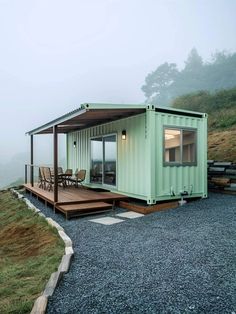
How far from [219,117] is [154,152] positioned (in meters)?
8.79

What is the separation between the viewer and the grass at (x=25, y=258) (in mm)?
2721

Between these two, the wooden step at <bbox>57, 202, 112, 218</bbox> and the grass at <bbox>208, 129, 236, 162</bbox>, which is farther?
the grass at <bbox>208, 129, 236, 162</bbox>

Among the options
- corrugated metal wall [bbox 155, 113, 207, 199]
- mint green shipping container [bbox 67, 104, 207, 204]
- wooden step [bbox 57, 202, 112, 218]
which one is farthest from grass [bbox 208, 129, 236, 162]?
wooden step [bbox 57, 202, 112, 218]

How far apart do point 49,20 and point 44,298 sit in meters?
152

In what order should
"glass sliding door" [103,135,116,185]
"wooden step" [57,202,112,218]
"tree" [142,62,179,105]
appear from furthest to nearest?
1. "tree" [142,62,179,105]
2. "glass sliding door" [103,135,116,185]
3. "wooden step" [57,202,112,218]

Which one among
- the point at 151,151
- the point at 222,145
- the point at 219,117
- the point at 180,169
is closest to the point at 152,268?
the point at 151,151

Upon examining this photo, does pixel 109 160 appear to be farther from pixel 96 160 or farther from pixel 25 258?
pixel 25 258

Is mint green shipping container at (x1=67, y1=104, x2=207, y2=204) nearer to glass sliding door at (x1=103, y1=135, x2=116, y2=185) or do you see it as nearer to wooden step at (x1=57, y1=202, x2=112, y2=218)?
glass sliding door at (x1=103, y1=135, x2=116, y2=185)

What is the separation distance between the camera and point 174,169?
713 cm

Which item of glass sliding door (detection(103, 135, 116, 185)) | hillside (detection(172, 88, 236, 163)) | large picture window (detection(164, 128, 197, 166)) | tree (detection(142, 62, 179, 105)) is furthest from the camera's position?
tree (detection(142, 62, 179, 105))

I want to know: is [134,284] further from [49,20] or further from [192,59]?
[49,20]

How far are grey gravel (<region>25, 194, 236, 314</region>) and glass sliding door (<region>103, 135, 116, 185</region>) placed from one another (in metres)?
2.97

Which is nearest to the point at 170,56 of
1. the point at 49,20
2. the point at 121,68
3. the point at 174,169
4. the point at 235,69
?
the point at 121,68

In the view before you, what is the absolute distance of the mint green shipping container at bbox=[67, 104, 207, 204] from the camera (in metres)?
6.66
